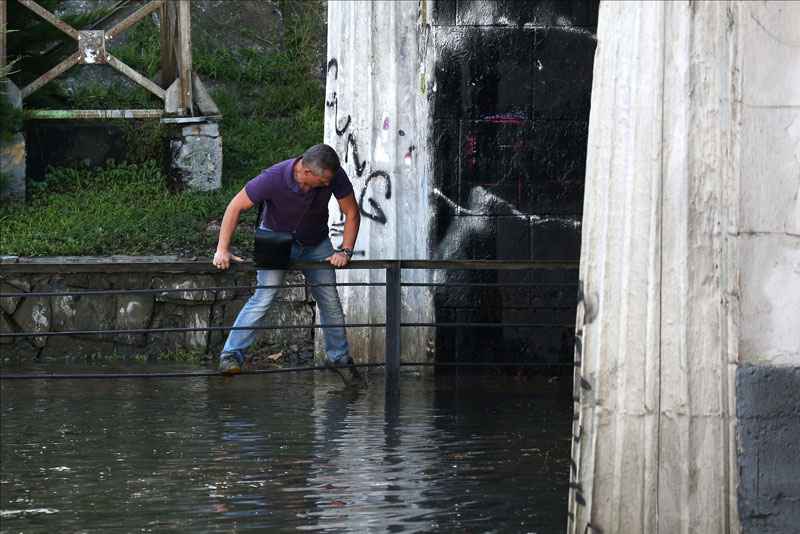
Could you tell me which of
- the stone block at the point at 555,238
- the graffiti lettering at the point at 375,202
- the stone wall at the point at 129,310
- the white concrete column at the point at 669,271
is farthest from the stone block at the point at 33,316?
the white concrete column at the point at 669,271

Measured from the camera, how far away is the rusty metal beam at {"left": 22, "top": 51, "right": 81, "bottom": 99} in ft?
35.1

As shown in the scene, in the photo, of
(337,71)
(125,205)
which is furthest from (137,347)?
(337,71)

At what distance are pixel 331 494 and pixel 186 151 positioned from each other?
7101mm

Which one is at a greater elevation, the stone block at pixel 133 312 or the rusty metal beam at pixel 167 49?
the rusty metal beam at pixel 167 49

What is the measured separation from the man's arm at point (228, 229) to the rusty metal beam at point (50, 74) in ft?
16.4

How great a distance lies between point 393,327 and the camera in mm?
6844

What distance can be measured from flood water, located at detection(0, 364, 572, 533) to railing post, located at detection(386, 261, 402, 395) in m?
0.13

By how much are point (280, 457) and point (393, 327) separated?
1840 mm

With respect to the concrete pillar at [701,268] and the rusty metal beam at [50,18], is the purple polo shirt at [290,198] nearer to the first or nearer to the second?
the concrete pillar at [701,268]

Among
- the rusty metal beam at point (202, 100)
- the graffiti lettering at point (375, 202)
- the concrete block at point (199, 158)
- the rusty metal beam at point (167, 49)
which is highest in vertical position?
the rusty metal beam at point (167, 49)

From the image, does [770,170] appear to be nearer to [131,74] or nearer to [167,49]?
[131,74]

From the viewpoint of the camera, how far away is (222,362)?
6.89 meters

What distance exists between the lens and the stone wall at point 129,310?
886 centimetres

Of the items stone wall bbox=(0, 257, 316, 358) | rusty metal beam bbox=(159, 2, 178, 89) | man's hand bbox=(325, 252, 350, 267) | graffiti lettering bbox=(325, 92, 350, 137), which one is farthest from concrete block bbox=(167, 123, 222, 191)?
man's hand bbox=(325, 252, 350, 267)
